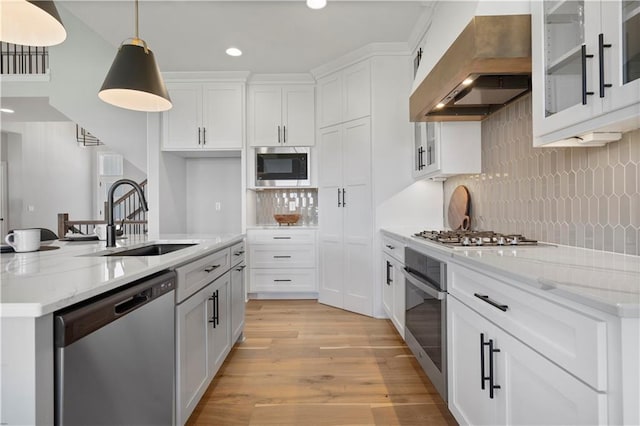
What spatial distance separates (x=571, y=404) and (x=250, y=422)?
58.3 inches

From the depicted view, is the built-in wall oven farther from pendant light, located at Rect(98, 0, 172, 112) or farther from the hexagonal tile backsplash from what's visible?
pendant light, located at Rect(98, 0, 172, 112)

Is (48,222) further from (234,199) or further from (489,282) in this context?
(489,282)

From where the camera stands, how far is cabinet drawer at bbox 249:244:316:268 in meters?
4.06

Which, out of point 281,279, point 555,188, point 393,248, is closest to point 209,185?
point 281,279

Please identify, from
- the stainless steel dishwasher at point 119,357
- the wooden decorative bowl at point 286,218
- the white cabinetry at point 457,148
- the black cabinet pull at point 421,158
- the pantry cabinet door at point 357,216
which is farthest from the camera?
the wooden decorative bowl at point 286,218

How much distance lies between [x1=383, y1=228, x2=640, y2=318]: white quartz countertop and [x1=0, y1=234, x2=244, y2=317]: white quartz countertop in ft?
3.94

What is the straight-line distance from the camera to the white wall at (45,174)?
281 inches

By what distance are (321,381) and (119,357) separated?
4.65ft

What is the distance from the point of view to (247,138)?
4.18 m

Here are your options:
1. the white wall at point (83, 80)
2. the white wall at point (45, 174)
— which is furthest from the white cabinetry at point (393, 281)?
the white wall at point (45, 174)

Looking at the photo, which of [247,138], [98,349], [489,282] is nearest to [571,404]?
[489,282]

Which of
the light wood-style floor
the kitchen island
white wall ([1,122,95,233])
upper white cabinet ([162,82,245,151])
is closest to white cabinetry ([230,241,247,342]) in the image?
the light wood-style floor

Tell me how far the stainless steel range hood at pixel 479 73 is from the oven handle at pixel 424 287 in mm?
1078

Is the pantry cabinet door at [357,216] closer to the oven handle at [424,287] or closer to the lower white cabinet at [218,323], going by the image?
the oven handle at [424,287]
